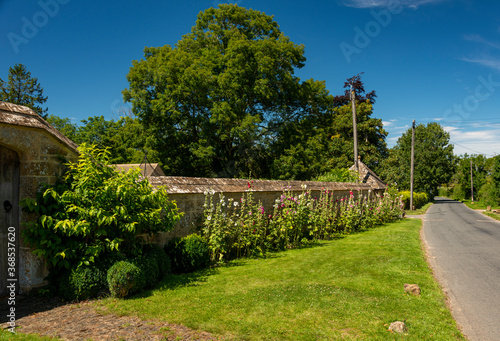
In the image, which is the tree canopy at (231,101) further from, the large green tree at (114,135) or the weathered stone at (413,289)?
the weathered stone at (413,289)

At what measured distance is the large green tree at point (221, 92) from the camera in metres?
20.5

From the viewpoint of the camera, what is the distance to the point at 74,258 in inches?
179

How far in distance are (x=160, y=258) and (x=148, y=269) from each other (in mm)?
454

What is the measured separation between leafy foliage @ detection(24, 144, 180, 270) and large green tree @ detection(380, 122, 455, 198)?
143 feet

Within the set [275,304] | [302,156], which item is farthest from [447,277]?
[302,156]

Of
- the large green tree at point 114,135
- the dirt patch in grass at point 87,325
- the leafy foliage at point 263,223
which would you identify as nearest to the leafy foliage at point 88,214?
the dirt patch in grass at point 87,325

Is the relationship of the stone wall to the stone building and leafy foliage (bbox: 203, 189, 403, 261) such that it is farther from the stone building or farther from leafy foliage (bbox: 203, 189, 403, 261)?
the stone building

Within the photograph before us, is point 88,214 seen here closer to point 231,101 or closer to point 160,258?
point 160,258

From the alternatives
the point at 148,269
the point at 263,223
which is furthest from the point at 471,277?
the point at 148,269

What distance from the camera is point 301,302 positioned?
431 centimetres

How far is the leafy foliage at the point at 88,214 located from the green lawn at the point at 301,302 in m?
0.83

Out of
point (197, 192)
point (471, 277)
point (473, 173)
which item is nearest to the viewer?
point (471, 277)

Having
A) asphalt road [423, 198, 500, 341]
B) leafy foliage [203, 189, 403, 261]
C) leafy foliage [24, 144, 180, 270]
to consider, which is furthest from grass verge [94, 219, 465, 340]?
leafy foliage [24, 144, 180, 270]

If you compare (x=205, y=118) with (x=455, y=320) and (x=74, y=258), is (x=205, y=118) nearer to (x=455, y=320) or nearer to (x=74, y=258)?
(x=74, y=258)
